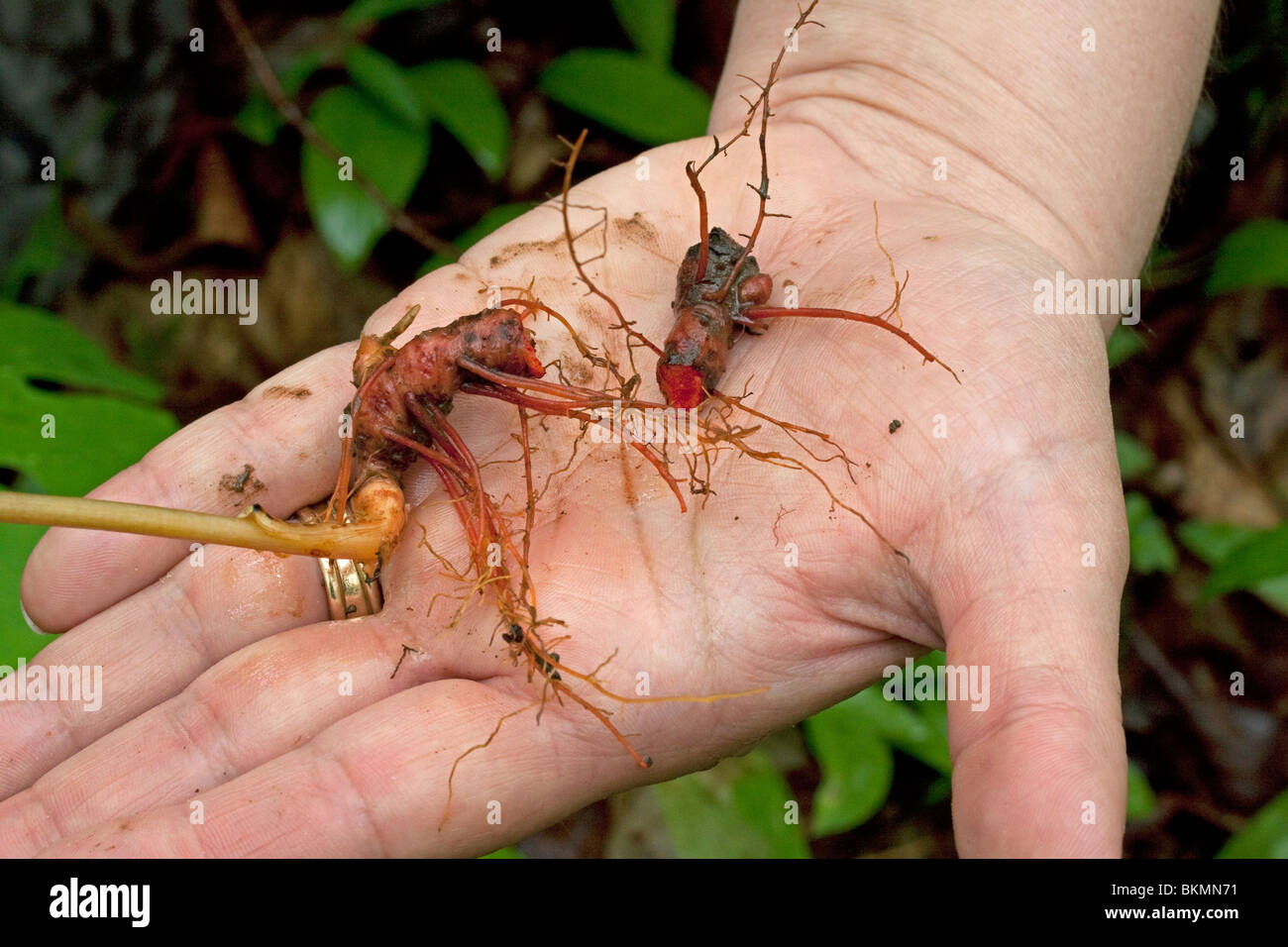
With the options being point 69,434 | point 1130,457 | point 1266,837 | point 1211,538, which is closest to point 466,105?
point 69,434

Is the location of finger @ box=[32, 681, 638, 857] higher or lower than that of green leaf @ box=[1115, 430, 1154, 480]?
lower

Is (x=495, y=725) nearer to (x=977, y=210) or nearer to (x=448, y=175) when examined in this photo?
(x=977, y=210)

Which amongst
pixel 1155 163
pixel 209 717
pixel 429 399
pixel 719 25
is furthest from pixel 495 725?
pixel 719 25

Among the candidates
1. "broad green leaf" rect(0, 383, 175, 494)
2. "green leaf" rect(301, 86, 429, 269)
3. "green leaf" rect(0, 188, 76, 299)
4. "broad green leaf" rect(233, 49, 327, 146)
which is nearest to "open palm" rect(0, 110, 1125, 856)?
"broad green leaf" rect(0, 383, 175, 494)

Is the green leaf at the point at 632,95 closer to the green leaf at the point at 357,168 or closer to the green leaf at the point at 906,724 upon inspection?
the green leaf at the point at 357,168

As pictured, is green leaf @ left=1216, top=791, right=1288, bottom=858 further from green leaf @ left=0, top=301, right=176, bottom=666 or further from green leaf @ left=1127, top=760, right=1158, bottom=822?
green leaf @ left=0, top=301, right=176, bottom=666

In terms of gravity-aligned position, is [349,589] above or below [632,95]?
below

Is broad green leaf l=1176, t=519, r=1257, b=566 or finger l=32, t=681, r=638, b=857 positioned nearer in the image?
finger l=32, t=681, r=638, b=857

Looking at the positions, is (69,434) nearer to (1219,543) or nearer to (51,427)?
(51,427)
